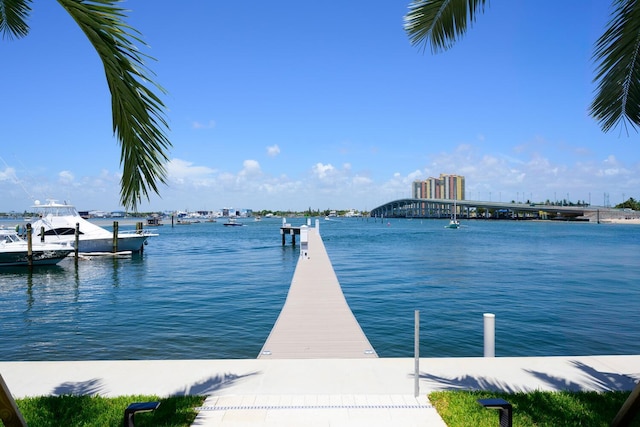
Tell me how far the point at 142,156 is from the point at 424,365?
572 cm

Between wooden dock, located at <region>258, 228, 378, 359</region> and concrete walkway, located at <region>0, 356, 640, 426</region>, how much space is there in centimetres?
168

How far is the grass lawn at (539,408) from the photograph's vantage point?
526 cm

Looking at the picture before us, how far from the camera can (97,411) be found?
558cm

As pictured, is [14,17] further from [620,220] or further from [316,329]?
[620,220]

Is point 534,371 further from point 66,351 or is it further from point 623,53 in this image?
point 66,351

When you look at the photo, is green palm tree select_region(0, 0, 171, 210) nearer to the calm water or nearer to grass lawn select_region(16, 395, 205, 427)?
grass lawn select_region(16, 395, 205, 427)

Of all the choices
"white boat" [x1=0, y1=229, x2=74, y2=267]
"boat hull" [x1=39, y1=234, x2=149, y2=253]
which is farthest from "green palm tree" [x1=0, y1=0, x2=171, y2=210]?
"boat hull" [x1=39, y1=234, x2=149, y2=253]

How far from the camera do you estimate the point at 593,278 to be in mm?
28781

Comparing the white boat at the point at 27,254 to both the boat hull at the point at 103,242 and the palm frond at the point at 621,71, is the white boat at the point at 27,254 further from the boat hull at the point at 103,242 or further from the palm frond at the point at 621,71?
the palm frond at the point at 621,71

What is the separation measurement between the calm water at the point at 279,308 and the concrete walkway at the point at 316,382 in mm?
5135

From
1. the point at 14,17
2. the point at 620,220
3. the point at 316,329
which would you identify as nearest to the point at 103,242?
the point at 316,329

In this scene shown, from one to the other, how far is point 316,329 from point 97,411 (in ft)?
20.4

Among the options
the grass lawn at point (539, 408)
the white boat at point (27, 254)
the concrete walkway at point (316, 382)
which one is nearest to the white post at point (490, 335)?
the concrete walkway at point (316, 382)

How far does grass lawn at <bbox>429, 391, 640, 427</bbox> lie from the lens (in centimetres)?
526
